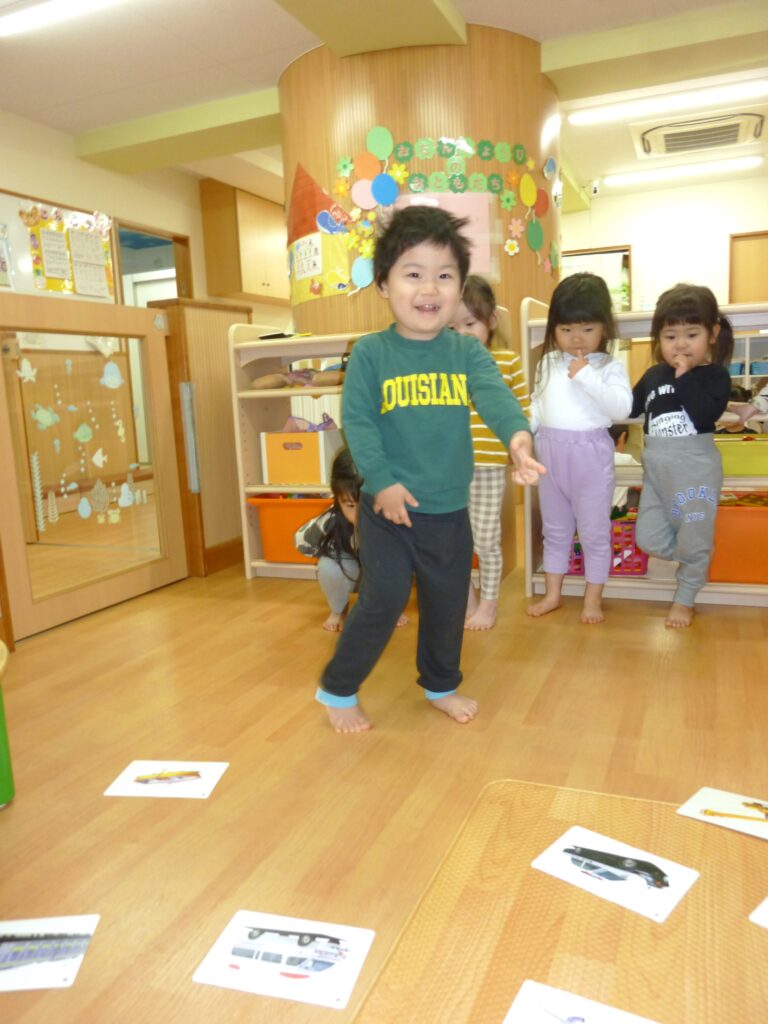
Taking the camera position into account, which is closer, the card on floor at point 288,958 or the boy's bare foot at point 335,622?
the card on floor at point 288,958

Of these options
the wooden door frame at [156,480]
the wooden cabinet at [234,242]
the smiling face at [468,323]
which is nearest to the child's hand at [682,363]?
the smiling face at [468,323]

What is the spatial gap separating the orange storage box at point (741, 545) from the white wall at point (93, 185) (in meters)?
4.48

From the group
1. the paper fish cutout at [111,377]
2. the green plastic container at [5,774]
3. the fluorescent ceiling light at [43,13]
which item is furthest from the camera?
the fluorescent ceiling light at [43,13]

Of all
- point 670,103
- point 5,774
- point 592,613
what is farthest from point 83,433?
point 670,103

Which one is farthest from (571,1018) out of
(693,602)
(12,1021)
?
(693,602)

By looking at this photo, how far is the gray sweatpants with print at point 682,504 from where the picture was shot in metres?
A: 2.36

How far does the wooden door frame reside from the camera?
2.49 m

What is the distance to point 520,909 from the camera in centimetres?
113

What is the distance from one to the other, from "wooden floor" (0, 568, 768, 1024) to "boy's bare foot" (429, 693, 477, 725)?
28 mm

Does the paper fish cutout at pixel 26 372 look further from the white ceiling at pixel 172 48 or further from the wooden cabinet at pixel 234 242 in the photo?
the wooden cabinet at pixel 234 242

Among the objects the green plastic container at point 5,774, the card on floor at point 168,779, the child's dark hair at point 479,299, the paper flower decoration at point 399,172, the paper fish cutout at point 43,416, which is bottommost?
the card on floor at point 168,779

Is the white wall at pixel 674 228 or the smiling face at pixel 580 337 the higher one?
the white wall at pixel 674 228

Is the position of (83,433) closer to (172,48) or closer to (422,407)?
(422,407)

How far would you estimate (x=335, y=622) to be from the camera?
2.54 meters
